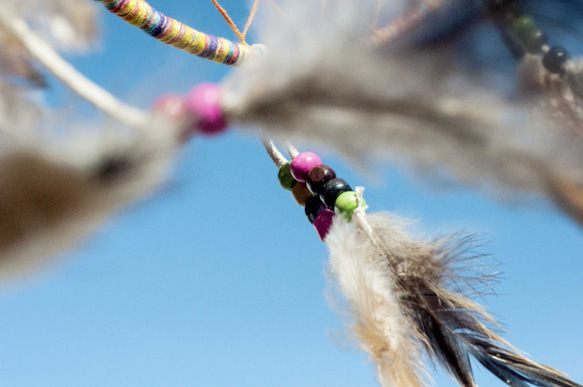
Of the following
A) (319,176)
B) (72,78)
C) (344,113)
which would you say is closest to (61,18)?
(72,78)

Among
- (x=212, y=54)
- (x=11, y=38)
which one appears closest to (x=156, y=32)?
(x=212, y=54)

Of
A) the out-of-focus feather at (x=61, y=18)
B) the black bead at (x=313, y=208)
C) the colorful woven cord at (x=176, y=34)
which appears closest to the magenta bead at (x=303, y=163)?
the black bead at (x=313, y=208)

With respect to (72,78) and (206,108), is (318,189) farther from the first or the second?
(72,78)

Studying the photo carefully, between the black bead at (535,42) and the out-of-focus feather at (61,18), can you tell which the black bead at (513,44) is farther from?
the out-of-focus feather at (61,18)

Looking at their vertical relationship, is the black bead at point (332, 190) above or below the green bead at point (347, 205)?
above

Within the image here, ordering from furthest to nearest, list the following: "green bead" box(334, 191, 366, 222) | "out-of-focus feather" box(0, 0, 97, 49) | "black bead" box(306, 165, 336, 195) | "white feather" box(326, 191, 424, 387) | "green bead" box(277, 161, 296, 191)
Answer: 1. "green bead" box(277, 161, 296, 191)
2. "black bead" box(306, 165, 336, 195)
3. "green bead" box(334, 191, 366, 222)
4. "white feather" box(326, 191, 424, 387)
5. "out-of-focus feather" box(0, 0, 97, 49)

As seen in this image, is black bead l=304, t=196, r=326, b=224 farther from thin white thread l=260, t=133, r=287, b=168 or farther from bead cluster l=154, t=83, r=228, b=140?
bead cluster l=154, t=83, r=228, b=140

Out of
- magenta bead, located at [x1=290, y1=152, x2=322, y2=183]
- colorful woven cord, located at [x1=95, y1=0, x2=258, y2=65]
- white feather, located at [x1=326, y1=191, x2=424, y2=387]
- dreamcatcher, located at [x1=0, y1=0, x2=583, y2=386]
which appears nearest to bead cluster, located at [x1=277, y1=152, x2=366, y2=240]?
magenta bead, located at [x1=290, y1=152, x2=322, y2=183]

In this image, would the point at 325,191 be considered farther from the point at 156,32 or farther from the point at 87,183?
the point at 87,183
